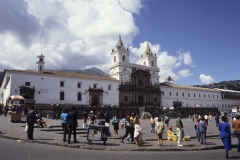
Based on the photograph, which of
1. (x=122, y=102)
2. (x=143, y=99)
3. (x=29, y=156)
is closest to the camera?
(x=29, y=156)

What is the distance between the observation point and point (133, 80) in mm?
49250

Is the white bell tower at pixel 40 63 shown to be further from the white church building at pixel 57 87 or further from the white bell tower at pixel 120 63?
the white bell tower at pixel 120 63

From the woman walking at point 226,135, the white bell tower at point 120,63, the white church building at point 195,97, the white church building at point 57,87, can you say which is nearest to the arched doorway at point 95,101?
the white church building at point 57,87

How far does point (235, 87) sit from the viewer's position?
101 metres

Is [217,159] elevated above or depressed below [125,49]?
below

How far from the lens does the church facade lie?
47.7 m

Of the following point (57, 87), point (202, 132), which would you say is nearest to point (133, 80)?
point (57, 87)

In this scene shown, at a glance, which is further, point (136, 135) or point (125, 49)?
point (125, 49)

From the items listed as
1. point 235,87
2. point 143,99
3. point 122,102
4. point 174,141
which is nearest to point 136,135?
point 174,141

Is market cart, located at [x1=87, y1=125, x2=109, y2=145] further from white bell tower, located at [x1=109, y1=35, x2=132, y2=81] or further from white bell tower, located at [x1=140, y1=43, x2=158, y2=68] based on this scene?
white bell tower, located at [x1=140, y1=43, x2=158, y2=68]

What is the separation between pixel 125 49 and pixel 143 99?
12.1 m

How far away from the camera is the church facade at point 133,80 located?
4769 cm

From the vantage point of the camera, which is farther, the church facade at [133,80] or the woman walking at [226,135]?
the church facade at [133,80]

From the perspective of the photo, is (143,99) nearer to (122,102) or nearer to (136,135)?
(122,102)
